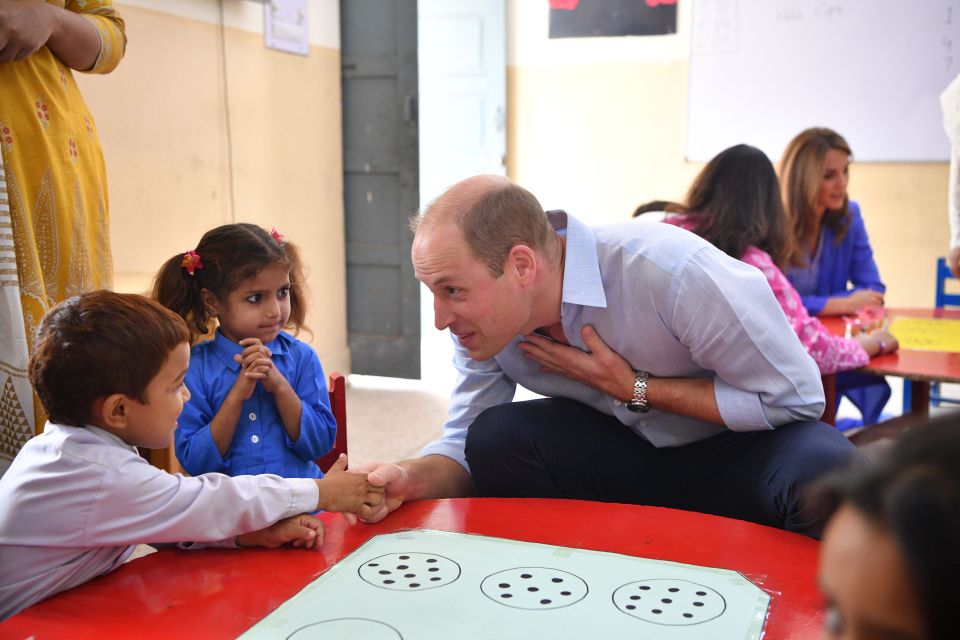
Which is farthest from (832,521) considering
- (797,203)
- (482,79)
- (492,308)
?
(482,79)

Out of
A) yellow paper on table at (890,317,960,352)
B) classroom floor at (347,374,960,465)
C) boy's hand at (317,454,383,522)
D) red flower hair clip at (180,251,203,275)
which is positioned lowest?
classroom floor at (347,374,960,465)

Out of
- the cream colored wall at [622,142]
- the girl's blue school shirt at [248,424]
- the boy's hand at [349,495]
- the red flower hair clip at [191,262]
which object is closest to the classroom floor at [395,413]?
the cream colored wall at [622,142]

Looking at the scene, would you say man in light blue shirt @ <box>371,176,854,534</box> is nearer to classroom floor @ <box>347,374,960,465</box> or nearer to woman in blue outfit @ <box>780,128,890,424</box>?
woman in blue outfit @ <box>780,128,890,424</box>

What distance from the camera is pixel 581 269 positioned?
1727 mm

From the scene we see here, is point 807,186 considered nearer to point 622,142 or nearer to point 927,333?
point 927,333

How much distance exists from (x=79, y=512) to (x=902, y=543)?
102 centimetres

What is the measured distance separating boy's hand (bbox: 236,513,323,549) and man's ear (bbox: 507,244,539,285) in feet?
1.99

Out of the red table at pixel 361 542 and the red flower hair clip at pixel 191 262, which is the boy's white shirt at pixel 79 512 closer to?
the red table at pixel 361 542

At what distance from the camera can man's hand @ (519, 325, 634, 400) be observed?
5.62 feet

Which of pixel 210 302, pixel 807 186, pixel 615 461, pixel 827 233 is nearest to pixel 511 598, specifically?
pixel 615 461

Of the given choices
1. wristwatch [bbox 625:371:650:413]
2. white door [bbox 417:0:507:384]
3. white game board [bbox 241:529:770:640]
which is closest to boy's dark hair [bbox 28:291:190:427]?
white game board [bbox 241:529:770:640]

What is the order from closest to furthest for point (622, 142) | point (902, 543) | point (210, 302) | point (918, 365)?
point (902, 543)
point (210, 302)
point (918, 365)
point (622, 142)

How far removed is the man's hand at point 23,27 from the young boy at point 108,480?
611 mm

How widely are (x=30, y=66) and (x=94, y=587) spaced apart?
1.03m
